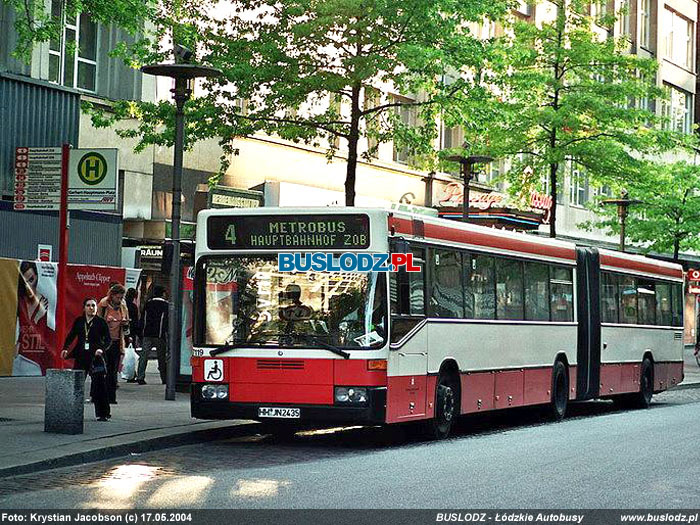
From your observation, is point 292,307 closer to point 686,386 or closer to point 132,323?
point 132,323

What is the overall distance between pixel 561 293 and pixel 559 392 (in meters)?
1.57

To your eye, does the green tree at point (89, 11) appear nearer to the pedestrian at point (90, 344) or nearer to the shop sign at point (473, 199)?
the pedestrian at point (90, 344)

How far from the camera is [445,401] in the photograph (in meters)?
17.8

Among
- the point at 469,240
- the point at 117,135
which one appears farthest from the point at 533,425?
the point at 117,135

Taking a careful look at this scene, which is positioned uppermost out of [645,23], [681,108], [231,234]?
[645,23]

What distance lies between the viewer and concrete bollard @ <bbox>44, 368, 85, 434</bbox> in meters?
15.2

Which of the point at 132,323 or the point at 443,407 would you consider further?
the point at 132,323

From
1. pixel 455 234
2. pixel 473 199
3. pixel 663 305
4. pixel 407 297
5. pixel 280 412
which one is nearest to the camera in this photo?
pixel 280 412

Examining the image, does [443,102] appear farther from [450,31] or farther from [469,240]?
[469,240]

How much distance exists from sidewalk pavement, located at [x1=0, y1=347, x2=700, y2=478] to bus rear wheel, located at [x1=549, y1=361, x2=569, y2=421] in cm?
568

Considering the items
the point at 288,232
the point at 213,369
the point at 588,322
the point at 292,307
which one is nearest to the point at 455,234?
the point at 288,232

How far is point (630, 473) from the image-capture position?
44.5ft

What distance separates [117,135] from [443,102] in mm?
8632

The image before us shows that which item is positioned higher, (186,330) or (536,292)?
(536,292)
